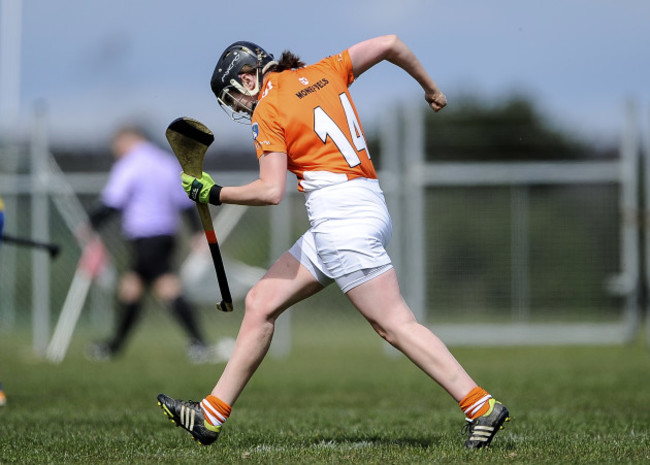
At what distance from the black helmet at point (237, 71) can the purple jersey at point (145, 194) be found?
6.72 metres

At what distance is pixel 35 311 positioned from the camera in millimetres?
13594

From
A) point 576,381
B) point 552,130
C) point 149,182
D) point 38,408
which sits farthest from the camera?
point 552,130

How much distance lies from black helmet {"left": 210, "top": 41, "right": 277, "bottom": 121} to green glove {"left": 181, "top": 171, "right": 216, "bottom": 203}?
0.42 m

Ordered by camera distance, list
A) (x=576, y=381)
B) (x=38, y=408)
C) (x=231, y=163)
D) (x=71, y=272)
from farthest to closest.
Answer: (x=231, y=163) < (x=71, y=272) < (x=576, y=381) < (x=38, y=408)

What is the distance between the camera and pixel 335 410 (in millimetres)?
7234

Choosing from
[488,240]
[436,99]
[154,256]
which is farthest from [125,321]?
[436,99]

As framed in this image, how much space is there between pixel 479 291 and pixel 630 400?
6.18 m

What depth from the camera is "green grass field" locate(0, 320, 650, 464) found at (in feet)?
16.5

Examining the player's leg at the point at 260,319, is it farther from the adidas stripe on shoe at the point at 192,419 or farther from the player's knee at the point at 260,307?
the adidas stripe on shoe at the point at 192,419

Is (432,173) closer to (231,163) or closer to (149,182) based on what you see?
(149,182)

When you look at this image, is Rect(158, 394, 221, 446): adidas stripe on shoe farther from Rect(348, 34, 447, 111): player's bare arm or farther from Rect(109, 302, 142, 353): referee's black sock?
Rect(109, 302, 142, 353): referee's black sock

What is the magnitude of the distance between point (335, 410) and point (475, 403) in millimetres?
2424

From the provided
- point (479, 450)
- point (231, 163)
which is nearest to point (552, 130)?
point (231, 163)

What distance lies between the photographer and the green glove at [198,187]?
16.4 feet
